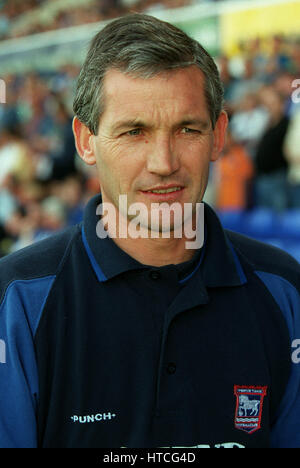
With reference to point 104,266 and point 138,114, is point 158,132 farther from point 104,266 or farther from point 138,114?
point 104,266

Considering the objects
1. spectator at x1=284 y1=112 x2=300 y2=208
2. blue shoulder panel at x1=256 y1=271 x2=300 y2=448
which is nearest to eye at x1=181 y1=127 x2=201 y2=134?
blue shoulder panel at x1=256 y1=271 x2=300 y2=448

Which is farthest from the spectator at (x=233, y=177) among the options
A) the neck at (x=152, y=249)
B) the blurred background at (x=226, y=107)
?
the neck at (x=152, y=249)

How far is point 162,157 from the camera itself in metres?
1.20

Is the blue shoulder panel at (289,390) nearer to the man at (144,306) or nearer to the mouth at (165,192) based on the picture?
the man at (144,306)

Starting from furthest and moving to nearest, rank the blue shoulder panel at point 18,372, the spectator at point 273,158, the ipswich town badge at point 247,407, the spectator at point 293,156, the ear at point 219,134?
the spectator at point 273,158 < the spectator at point 293,156 < the ear at point 219,134 < the ipswich town badge at point 247,407 < the blue shoulder panel at point 18,372

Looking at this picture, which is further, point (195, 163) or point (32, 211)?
point (32, 211)

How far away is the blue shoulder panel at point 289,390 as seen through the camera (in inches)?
52.5

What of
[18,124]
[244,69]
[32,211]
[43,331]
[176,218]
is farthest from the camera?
[18,124]

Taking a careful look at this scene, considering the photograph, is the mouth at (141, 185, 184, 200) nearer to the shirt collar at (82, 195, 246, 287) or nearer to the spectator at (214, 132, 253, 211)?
the shirt collar at (82, 195, 246, 287)

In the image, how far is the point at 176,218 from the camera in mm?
1282

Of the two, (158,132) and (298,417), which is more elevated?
(158,132)

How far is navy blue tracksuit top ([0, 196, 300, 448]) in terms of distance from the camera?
118 centimetres
